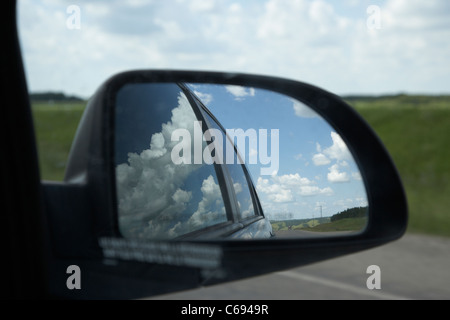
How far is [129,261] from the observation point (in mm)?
1754

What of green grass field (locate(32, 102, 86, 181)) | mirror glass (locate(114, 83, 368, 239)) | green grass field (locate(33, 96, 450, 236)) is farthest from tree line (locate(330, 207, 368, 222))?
green grass field (locate(33, 96, 450, 236))

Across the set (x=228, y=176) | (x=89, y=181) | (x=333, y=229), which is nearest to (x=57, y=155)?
(x=228, y=176)

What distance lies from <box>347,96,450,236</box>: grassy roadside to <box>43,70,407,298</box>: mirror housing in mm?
12602

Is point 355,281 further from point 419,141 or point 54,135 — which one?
point 419,141

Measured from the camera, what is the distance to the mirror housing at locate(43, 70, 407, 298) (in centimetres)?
167

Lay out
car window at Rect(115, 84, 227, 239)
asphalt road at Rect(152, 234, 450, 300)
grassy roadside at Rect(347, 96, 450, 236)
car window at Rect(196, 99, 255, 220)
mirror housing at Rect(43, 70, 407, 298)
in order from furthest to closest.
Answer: grassy roadside at Rect(347, 96, 450, 236)
asphalt road at Rect(152, 234, 450, 300)
car window at Rect(196, 99, 255, 220)
car window at Rect(115, 84, 227, 239)
mirror housing at Rect(43, 70, 407, 298)

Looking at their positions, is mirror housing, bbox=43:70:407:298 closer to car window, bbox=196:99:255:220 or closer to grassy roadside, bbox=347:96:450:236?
car window, bbox=196:99:255:220

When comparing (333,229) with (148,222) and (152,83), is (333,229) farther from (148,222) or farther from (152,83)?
(152,83)

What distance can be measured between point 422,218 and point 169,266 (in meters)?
11.2

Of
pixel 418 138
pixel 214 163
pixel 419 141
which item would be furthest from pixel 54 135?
pixel 418 138

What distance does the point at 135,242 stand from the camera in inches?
69.6

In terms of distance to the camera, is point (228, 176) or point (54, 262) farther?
point (228, 176)

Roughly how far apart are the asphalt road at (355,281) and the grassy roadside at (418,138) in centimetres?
685

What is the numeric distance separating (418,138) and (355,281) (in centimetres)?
1611
